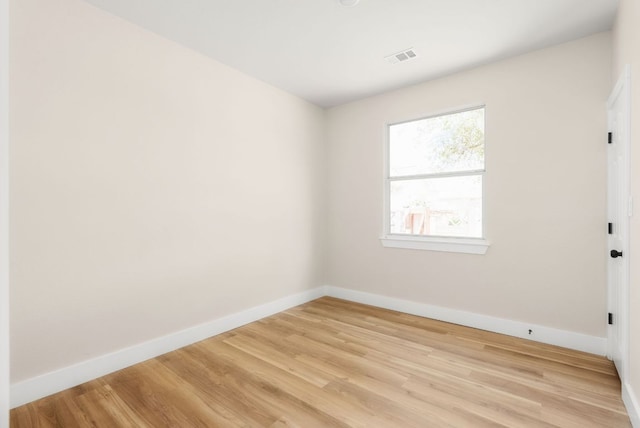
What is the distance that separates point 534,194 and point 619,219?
732mm

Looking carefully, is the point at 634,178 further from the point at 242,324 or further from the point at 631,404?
the point at 242,324

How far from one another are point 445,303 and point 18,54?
426 centimetres

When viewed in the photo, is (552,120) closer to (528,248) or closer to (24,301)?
(528,248)

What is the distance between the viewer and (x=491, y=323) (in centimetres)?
321

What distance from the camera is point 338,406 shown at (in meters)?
2.00

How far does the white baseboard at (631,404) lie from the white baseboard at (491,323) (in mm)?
784

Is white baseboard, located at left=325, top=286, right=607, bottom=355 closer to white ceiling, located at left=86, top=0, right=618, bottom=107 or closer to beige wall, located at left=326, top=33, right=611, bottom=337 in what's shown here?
beige wall, located at left=326, top=33, right=611, bottom=337

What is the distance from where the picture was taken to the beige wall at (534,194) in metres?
2.71

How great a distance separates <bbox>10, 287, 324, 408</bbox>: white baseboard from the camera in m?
2.06

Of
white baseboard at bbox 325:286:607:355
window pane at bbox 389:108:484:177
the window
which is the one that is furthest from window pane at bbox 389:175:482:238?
white baseboard at bbox 325:286:607:355

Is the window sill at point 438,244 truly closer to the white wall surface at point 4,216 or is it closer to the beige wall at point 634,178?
the beige wall at point 634,178

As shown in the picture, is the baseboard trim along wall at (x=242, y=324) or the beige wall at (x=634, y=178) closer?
the beige wall at (x=634, y=178)

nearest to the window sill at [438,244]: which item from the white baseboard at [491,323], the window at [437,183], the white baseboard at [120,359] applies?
the window at [437,183]

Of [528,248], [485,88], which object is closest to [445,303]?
[528,248]
